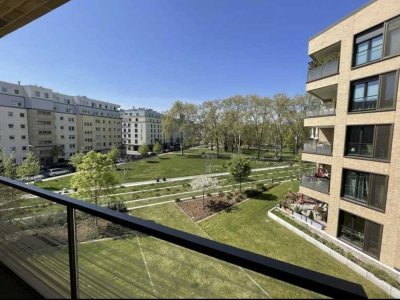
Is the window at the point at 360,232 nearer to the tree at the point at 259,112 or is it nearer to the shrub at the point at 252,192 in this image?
the shrub at the point at 252,192

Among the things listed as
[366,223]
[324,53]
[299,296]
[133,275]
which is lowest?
[366,223]

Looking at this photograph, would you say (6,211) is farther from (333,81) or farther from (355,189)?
(333,81)

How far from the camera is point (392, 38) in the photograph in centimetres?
676

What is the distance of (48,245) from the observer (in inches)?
64.4

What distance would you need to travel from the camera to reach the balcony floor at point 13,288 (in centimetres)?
151

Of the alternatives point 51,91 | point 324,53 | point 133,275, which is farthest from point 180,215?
point 51,91

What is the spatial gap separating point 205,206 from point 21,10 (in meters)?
12.5

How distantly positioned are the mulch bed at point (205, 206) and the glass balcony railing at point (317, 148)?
562 centimetres

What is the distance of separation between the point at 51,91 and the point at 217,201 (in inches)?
1209

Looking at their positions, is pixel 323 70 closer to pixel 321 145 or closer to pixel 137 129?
pixel 321 145

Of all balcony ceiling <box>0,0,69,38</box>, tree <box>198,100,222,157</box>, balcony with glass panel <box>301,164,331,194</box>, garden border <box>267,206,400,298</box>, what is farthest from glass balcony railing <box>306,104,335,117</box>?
tree <box>198,100,222,157</box>

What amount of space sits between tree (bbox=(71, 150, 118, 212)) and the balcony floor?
35.3 feet

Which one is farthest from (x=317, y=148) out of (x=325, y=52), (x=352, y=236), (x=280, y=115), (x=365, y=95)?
(x=280, y=115)

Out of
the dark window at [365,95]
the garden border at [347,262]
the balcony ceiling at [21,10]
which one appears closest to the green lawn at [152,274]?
the balcony ceiling at [21,10]
